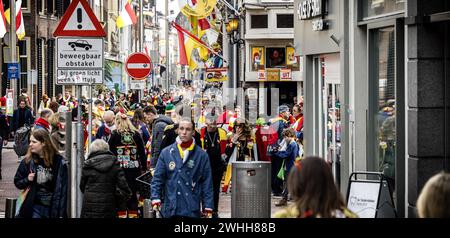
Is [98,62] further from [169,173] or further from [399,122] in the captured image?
[399,122]

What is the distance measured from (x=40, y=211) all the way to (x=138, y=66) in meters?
18.5

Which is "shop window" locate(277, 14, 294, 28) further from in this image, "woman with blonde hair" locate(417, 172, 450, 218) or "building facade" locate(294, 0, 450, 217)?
"woman with blonde hair" locate(417, 172, 450, 218)

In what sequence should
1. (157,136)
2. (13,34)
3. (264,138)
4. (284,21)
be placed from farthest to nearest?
(284,21) < (13,34) < (264,138) < (157,136)

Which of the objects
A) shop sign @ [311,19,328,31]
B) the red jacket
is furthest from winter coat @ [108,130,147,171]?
the red jacket

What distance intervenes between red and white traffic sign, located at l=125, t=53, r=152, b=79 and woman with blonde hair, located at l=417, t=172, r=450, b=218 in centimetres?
2372

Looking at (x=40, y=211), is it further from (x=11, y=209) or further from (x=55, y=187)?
(x=11, y=209)

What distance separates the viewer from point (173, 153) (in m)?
11.8

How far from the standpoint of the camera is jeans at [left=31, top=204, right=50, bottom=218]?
37.3ft

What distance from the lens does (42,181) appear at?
11.5 meters

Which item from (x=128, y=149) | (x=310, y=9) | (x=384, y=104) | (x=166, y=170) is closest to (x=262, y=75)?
(x=310, y=9)

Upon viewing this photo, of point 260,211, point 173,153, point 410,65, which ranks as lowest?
point 260,211

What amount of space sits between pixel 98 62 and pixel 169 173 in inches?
122
